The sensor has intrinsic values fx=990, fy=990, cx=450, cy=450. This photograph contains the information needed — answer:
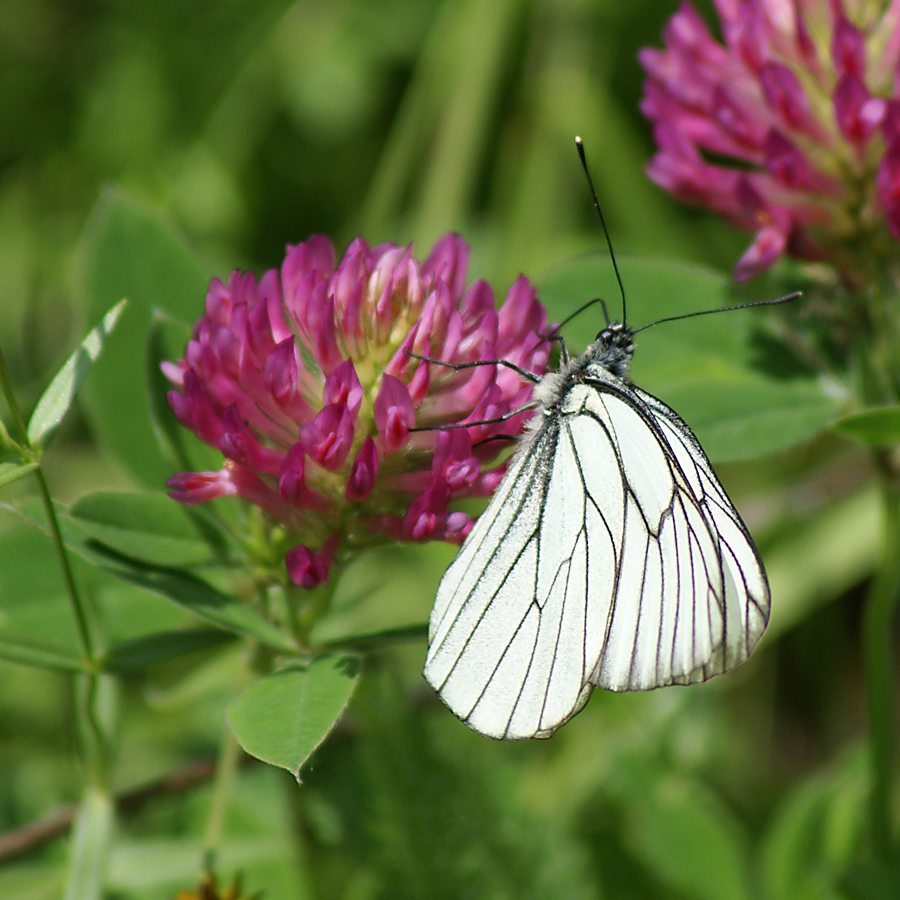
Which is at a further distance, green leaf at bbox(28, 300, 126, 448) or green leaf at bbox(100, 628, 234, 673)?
green leaf at bbox(100, 628, 234, 673)

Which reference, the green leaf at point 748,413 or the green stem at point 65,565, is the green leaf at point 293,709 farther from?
the green leaf at point 748,413

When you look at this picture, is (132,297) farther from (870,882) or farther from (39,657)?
(870,882)

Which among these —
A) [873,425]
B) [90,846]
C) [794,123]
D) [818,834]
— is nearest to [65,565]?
[90,846]

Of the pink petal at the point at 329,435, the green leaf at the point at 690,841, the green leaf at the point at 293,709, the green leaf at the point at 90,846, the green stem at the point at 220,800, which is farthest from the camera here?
the green leaf at the point at 690,841

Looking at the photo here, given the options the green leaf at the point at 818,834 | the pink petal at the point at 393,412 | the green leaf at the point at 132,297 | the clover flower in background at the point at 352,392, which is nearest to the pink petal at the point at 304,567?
the clover flower in background at the point at 352,392

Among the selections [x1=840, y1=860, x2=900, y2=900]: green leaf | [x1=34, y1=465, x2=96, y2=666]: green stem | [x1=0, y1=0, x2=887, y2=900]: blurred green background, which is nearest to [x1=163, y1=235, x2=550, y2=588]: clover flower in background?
[x1=34, y1=465, x2=96, y2=666]: green stem

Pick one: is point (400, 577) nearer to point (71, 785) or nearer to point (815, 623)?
point (71, 785)

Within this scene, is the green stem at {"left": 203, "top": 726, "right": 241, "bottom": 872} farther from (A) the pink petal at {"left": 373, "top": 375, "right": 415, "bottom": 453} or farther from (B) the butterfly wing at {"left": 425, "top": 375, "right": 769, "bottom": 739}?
(A) the pink petal at {"left": 373, "top": 375, "right": 415, "bottom": 453}

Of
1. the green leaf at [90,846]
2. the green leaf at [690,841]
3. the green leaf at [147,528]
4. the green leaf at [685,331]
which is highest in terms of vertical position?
the green leaf at [685,331]
